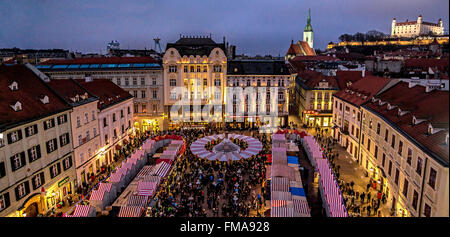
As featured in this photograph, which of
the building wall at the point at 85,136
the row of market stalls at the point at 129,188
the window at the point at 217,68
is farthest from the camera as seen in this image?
the window at the point at 217,68

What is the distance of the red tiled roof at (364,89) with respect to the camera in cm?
3575

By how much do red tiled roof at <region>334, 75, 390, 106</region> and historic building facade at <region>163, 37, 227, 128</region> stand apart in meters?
21.3

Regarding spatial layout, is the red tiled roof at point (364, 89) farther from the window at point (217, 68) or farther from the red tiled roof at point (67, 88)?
the red tiled roof at point (67, 88)

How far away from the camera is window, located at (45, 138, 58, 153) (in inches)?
1043

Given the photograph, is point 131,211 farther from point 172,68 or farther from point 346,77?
point 346,77

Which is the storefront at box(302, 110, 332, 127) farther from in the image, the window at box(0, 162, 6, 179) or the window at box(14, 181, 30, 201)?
the window at box(0, 162, 6, 179)

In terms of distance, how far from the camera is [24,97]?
85.6 feet

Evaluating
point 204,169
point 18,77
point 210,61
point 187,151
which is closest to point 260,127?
point 210,61

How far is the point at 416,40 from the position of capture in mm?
35250

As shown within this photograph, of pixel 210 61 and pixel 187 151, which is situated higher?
pixel 210 61

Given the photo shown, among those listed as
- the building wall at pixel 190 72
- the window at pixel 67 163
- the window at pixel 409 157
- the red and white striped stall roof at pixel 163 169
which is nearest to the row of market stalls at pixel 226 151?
the red and white striped stall roof at pixel 163 169

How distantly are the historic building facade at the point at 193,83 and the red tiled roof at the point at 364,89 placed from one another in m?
21.3
